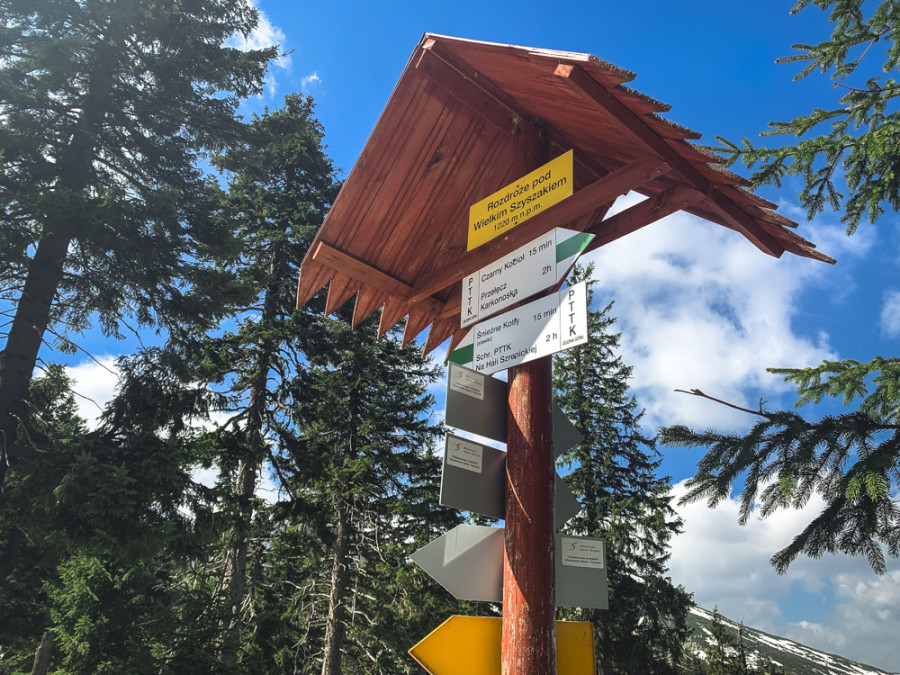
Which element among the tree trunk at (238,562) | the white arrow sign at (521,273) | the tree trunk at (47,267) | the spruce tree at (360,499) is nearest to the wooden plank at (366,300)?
the white arrow sign at (521,273)

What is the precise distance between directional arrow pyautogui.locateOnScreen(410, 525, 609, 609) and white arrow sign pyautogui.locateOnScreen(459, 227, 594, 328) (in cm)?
154

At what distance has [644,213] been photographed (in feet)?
13.9

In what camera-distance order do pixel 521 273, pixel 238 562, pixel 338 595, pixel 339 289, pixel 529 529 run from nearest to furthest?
pixel 529 529 < pixel 521 273 < pixel 339 289 < pixel 238 562 < pixel 338 595

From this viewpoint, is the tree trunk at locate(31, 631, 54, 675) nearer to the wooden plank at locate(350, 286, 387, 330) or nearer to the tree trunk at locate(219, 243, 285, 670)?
the tree trunk at locate(219, 243, 285, 670)

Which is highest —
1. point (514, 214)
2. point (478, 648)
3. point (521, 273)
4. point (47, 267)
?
point (47, 267)

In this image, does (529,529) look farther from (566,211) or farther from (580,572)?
(566,211)

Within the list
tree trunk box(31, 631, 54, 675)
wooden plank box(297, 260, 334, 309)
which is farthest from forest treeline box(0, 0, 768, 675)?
wooden plank box(297, 260, 334, 309)

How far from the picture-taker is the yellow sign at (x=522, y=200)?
399 cm

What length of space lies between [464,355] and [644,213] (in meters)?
1.74

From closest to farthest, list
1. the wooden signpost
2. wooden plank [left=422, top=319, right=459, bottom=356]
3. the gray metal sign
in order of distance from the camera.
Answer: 1. the gray metal sign
2. the wooden signpost
3. wooden plank [left=422, top=319, right=459, bottom=356]

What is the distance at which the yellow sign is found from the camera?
13.1 feet

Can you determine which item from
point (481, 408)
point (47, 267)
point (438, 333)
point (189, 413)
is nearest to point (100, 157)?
point (47, 267)

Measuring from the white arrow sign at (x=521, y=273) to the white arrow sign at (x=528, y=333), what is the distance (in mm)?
177

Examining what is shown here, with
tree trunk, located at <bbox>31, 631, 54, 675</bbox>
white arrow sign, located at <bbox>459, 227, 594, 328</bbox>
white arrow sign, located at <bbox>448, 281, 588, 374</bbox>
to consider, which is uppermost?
white arrow sign, located at <bbox>459, 227, 594, 328</bbox>
